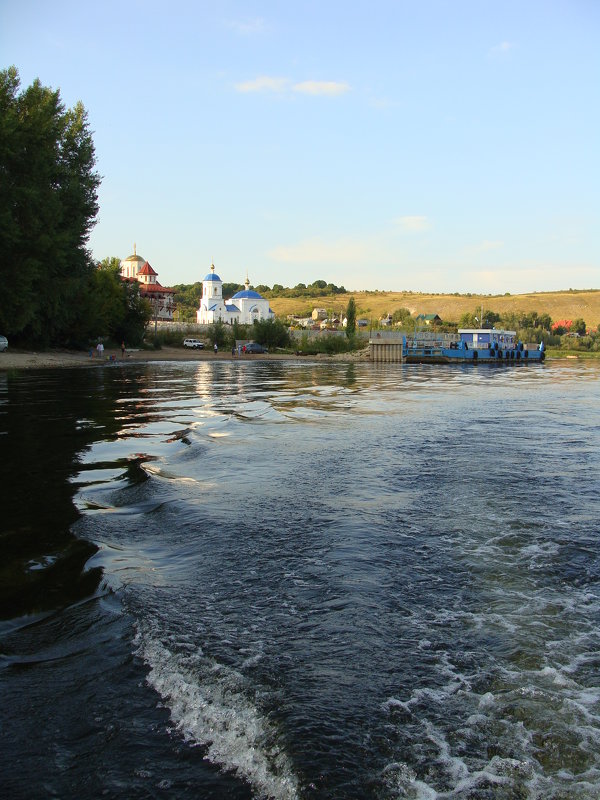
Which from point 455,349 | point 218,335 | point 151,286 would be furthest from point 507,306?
point 218,335

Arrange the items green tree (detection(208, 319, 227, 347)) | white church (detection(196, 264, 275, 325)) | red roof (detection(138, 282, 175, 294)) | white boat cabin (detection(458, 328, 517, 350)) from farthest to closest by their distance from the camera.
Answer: red roof (detection(138, 282, 175, 294)) < white church (detection(196, 264, 275, 325)) < green tree (detection(208, 319, 227, 347)) < white boat cabin (detection(458, 328, 517, 350))

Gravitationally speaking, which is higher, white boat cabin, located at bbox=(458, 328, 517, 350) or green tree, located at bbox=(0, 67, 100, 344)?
green tree, located at bbox=(0, 67, 100, 344)

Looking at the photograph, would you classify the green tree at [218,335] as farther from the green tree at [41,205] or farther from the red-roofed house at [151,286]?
the red-roofed house at [151,286]

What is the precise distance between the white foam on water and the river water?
0.01m

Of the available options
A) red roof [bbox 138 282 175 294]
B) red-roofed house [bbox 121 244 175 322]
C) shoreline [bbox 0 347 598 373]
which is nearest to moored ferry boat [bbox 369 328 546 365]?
shoreline [bbox 0 347 598 373]

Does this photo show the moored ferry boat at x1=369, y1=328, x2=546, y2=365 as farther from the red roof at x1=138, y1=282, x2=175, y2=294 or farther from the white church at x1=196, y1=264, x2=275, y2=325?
the red roof at x1=138, y1=282, x2=175, y2=294

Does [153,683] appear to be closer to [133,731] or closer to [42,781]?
[133,731]

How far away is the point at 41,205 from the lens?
134 feet

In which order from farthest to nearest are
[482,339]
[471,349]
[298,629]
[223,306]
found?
[223,306] → [482,339] → [471,349] → [298,629]

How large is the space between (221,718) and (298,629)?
1370 millimetres

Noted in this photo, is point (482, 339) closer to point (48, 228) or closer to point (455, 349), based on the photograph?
point (455, 349)

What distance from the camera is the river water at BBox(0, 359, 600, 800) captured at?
143 inches

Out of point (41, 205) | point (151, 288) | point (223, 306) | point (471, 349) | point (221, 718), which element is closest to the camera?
point (221, 718)

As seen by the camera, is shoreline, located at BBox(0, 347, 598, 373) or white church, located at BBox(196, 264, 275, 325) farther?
white church, located at BBox(196, 264, 275, 325)
